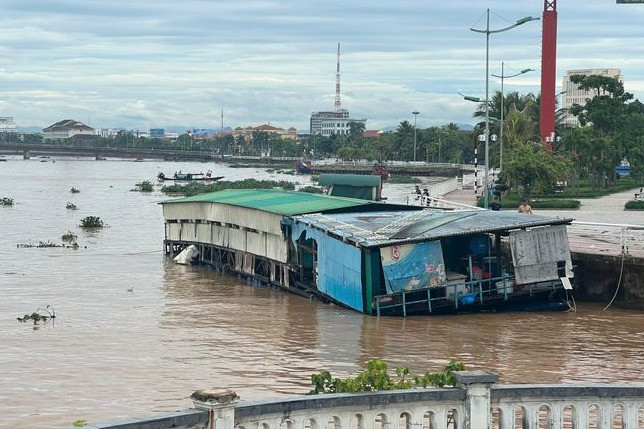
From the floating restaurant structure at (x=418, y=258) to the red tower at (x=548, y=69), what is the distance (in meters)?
42.2

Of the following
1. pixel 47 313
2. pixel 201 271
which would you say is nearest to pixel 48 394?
pixel 47 313

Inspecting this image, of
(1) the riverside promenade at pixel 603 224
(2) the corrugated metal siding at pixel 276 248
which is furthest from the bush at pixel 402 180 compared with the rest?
(2) the corrugated metal siding at pixel 276 248

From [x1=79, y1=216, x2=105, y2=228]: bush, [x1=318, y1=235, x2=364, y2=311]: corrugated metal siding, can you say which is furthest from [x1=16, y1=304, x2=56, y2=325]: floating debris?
[x1=79, y1=216, x2=105, y2=228]: bush

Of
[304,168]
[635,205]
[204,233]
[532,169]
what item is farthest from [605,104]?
[304,168]

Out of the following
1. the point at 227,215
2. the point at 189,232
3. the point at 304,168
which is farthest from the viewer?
the point at 304,168

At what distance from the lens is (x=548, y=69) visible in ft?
252

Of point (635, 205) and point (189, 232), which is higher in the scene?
point (635, 205)

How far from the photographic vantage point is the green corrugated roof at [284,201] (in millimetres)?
34094

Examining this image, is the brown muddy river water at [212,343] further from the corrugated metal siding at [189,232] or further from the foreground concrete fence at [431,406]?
the foreground concrete fence at [431,406]

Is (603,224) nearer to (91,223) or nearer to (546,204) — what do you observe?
(546,204)

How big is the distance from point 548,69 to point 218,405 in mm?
69903

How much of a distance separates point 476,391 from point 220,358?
13313 millimetres

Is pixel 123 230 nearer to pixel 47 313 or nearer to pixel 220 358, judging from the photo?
pixel 47 313

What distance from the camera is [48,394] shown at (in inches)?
787
